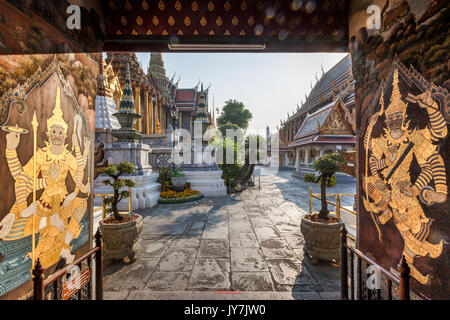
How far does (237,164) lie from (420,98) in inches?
416

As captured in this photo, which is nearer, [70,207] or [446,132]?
[446,132]

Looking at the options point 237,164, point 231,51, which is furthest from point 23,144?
point 237,164

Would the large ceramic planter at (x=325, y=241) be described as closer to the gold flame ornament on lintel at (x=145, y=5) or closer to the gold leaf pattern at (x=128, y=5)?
the gold flame ornament on lintel at (x=145, y=5)

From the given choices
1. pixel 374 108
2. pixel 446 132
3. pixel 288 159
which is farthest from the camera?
pixel 288 159

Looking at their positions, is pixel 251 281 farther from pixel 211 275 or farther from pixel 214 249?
pixel 214 249

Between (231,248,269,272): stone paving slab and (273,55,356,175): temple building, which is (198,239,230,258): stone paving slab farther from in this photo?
(273,55,356,175): temple building

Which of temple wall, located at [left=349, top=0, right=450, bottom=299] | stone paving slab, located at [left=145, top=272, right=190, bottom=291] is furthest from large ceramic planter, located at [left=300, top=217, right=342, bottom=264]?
stone paving slab, located at [left=145, top=272, right=190, bottom=291]

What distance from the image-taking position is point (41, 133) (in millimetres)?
2125

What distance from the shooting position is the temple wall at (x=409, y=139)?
179cm

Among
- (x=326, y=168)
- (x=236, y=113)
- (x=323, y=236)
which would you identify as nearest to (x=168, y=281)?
(x=323, y=236)

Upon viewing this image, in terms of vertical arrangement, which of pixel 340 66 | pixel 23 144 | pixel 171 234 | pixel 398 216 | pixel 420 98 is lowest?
pixel 171 234

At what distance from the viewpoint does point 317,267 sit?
11.5 ft

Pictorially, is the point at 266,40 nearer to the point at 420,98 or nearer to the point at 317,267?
the point at 420,98

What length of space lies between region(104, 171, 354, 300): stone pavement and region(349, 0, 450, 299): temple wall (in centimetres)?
125
